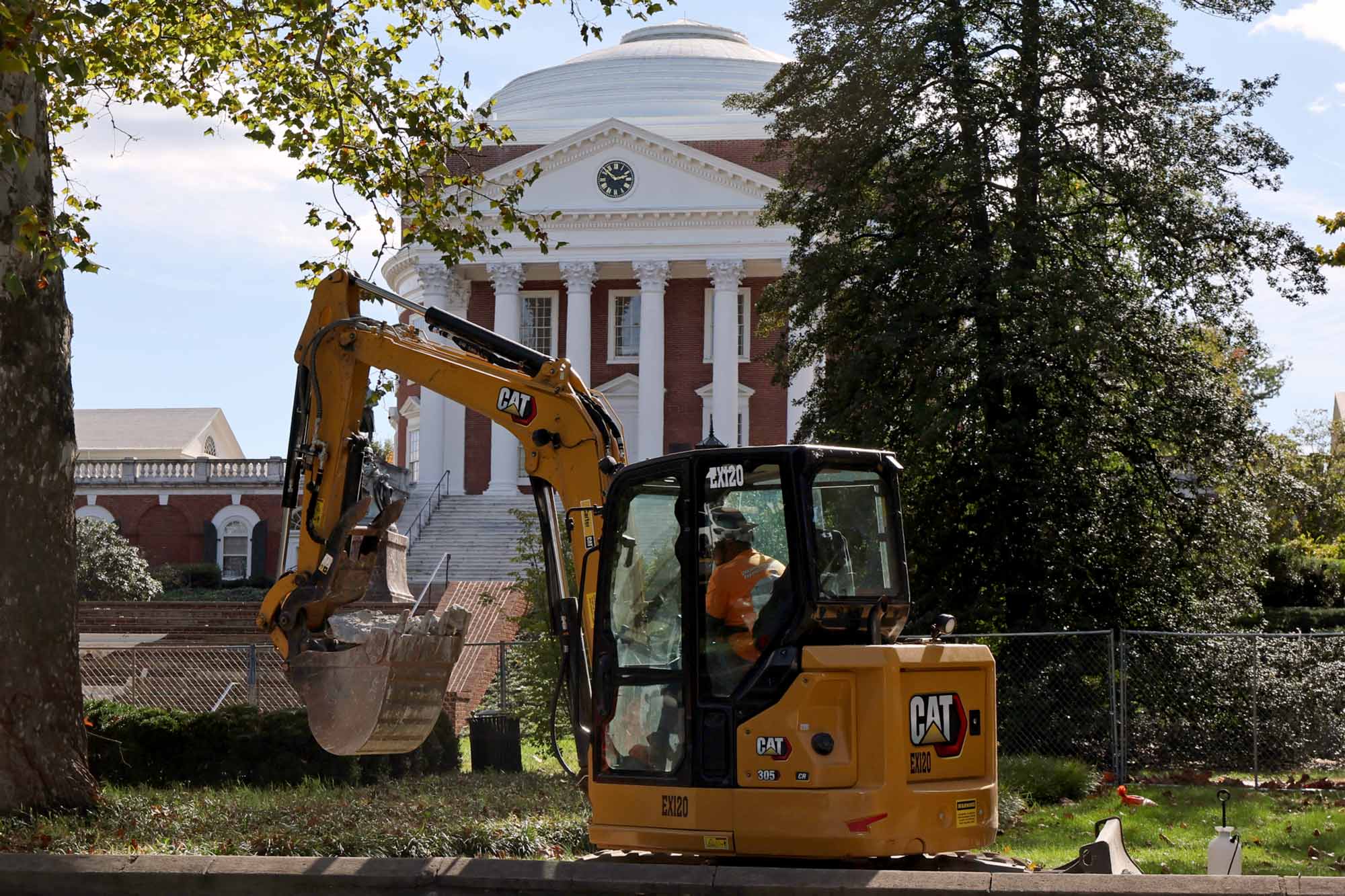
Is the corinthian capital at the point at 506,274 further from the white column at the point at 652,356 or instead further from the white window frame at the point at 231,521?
the white window frame at the point at 231,521

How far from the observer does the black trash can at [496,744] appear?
55.7ft

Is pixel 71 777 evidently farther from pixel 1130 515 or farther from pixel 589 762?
pixel 1130 515

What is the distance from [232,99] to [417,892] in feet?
34.9

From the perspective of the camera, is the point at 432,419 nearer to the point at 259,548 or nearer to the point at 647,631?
the point at 259,548

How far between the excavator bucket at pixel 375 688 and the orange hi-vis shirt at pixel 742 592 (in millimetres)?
2149

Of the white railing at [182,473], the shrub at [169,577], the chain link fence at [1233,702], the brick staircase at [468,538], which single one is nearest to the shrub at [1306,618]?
the chain link fence at [1233,702]

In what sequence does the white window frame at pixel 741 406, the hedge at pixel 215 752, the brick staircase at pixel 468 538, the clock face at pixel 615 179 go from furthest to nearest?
1. the white window frame at pixel 741 406
2. the clock face at pixel 615 179
3. the brick staircase at pixel 468 538
4. the hedge at pixel 215 752

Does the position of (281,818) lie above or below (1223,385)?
below

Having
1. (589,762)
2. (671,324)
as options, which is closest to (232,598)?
(671,324)

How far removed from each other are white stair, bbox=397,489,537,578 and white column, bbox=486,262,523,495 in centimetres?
204

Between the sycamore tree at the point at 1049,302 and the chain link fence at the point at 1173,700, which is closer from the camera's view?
the chain link fence at the point at 1173,700

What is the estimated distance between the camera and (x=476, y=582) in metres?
33.1

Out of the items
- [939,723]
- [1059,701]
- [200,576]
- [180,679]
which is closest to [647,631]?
[939,723]

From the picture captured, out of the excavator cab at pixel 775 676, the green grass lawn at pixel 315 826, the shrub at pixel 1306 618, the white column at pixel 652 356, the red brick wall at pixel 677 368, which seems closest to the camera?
the excavator cab at pixel 775 676
